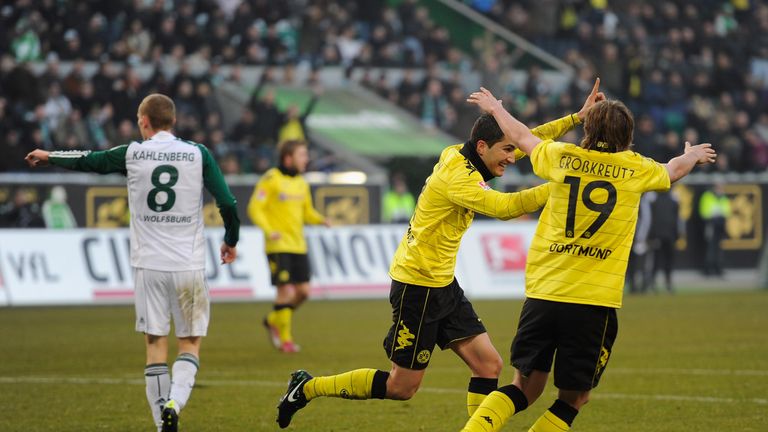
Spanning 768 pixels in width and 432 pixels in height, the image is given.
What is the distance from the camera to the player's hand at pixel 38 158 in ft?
26.0

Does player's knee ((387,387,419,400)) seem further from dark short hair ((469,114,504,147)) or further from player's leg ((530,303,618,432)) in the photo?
dark short hair ((469,114,504,147))

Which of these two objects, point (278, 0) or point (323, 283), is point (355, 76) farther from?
point (323, 283)

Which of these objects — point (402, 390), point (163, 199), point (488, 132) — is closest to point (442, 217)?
point (488, 132)

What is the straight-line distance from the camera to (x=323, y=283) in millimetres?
22125

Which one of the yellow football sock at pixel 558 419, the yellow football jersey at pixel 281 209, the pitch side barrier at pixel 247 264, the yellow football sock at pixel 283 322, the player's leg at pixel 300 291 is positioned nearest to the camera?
the yellow football sock at pixel 558 419

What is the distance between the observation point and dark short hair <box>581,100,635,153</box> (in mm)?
6703

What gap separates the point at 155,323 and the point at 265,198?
6839 mm

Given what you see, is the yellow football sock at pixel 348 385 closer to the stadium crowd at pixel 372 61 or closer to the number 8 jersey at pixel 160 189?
the number 8 jersey at pixel 160 189

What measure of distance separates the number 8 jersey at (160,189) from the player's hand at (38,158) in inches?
2.1

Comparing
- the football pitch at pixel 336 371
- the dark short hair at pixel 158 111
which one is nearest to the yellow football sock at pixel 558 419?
the football pitch at pixel 336 371

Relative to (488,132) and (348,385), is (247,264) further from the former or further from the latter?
(488,132)

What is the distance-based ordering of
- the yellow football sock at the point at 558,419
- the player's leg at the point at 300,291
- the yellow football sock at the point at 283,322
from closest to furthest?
1. the yellow football sock at the point at 558,419
2. the yellow football sock at the point at 283,322
3. the player's leg at the point at 300,291

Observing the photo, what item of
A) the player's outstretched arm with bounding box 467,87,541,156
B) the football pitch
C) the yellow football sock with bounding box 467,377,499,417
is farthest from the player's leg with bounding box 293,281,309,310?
the player's outstretched arm with bounding box 467,87,541,156

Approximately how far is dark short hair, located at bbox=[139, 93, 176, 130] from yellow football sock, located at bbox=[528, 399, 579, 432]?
3.04 m
